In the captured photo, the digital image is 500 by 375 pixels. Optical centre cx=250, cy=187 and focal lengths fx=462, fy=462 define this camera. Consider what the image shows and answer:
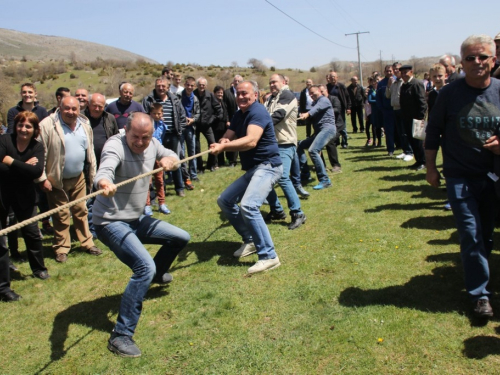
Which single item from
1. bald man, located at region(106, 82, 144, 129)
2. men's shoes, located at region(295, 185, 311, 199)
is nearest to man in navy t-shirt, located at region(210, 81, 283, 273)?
men's shoes, located at region(295, 185, 311, 199)

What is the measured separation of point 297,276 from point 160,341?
5.95 ft

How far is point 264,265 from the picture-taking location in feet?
18.4

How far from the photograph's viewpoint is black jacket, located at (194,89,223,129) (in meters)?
11.8

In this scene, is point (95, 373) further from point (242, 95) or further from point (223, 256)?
point (242, 95)

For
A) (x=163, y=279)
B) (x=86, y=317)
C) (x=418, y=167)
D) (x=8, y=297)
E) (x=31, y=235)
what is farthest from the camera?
(x=418, y=167)

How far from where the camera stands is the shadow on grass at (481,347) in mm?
3545

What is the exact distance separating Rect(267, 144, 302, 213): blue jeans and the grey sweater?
112 inches

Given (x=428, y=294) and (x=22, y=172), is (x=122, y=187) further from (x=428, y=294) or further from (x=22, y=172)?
(x=428, y=294)

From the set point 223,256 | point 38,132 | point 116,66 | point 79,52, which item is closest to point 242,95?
point 223,256

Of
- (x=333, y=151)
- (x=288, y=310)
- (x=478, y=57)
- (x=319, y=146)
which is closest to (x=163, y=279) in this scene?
(x=288, y=310)

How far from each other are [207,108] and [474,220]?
28.7ft

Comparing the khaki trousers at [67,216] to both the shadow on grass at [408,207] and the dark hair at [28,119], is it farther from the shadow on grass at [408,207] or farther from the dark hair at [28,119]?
the shadow on grass at [408,207]

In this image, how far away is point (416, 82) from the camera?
10000 mm

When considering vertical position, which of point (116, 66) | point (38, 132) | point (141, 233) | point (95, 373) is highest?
point (116, 66)
